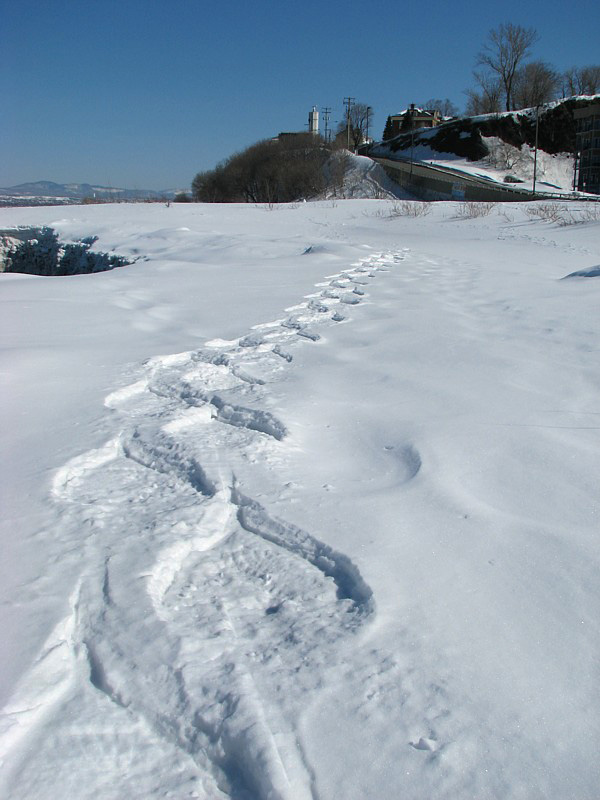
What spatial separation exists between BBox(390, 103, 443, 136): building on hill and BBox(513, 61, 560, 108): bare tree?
9.83m

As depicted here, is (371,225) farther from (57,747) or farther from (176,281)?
(57,747)

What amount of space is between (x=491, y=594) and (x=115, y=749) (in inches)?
30.5

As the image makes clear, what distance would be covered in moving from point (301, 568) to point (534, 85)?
195ft

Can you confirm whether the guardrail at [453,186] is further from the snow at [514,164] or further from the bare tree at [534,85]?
the bare tree at [534,85]

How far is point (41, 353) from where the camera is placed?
3.02 meters

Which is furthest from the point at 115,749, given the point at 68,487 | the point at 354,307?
the point at 354,307

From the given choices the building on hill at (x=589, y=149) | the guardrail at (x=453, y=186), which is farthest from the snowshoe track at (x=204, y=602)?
the building on hill at (x=589, y=149)

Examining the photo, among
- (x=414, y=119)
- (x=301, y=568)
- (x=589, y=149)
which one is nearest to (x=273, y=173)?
(x=589, y=149)

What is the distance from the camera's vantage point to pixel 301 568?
1.38m

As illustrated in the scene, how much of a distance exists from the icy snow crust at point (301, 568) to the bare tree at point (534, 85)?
56.5 meters

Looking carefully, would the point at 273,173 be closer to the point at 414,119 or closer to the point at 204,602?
the point at 414,119

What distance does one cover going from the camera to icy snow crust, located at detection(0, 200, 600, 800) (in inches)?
36.3

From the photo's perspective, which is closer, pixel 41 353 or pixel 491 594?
pixel 491 594

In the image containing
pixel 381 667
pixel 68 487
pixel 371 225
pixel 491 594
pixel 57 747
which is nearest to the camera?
pixel 57 747
